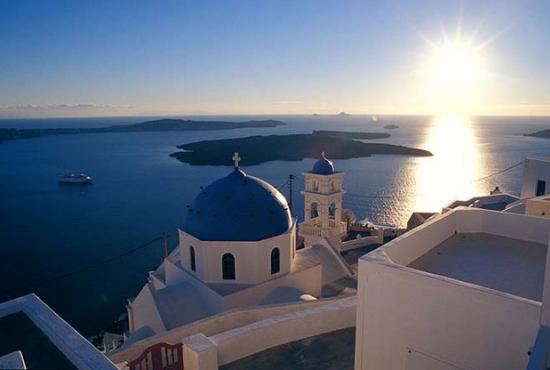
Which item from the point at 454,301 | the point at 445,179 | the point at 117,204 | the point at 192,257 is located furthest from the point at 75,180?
the point at 454,301

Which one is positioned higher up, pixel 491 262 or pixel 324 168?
pixel 491 262

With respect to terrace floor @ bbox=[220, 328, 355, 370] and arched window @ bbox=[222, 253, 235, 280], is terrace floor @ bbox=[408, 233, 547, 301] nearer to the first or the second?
terrace floor @ bbox=[220, 328, 355, 370]

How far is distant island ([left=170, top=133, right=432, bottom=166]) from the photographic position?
303ft

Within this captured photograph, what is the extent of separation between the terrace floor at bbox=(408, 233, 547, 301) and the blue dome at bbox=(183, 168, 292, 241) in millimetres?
6476

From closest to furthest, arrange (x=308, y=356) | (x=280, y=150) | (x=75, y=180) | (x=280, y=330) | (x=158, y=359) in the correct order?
1. (x=158, y=359)
2. (x=308, y=356)
3. (x=280, y=330)
4. (x=75, y=180)
5. (x=280, y=150)

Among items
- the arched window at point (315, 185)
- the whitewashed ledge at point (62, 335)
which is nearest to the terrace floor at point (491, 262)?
the whitewashed ledge at point (62, 335)

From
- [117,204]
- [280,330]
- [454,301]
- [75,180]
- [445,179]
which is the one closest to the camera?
[454,301]

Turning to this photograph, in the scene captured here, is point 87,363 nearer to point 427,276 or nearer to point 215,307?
point 427,276

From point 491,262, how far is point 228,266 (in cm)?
797

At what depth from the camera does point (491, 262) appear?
241 inches

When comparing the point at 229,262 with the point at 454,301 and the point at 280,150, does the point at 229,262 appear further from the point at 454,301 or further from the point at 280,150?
the point at 280,150

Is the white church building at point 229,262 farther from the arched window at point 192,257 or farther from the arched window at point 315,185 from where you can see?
the arched window at point 315,185

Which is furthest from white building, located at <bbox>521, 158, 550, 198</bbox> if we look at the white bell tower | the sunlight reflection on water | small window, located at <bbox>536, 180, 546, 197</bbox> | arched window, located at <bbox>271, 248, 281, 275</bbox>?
the sunlight reflection on water

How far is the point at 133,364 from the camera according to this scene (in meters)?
7.16
